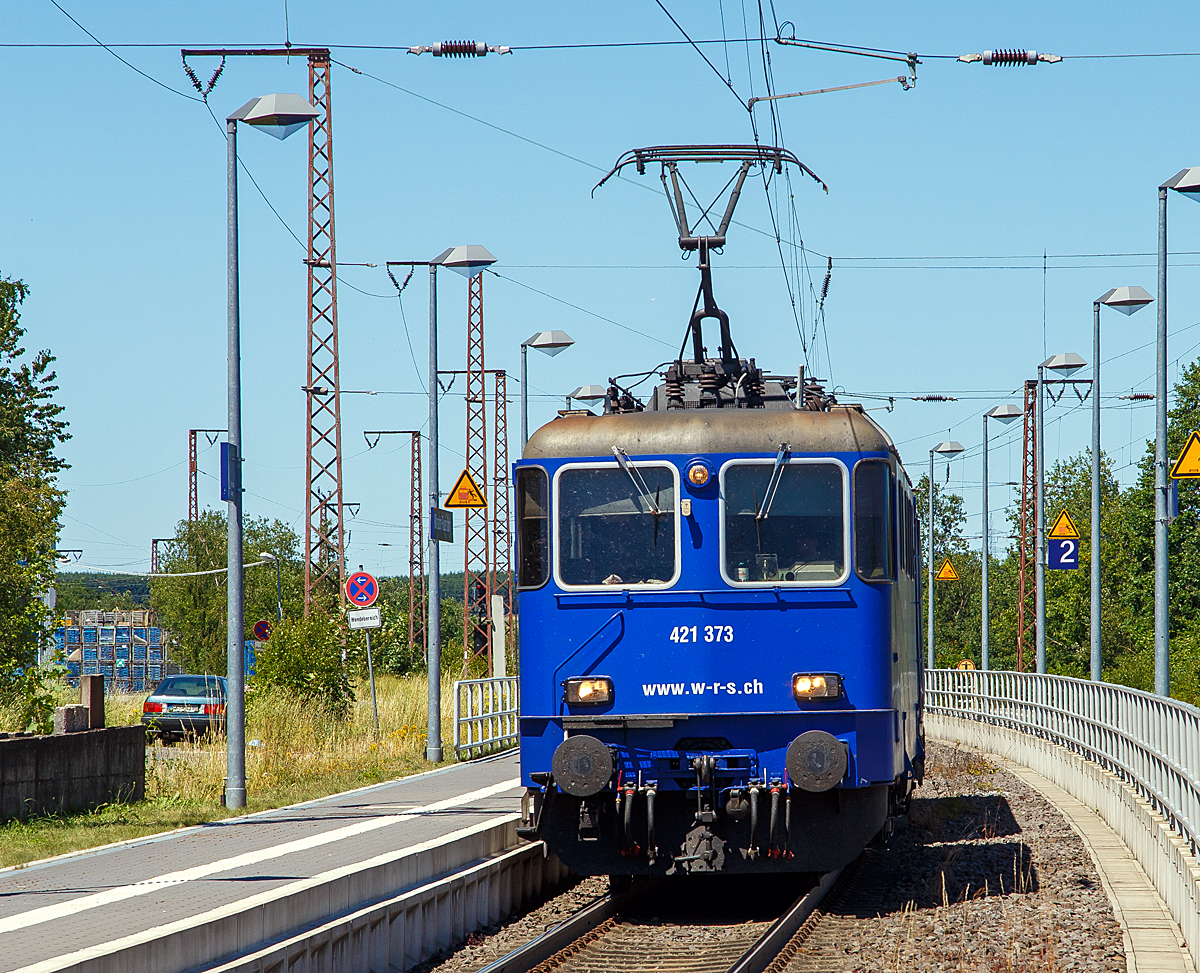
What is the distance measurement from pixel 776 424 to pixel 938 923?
3643 mm

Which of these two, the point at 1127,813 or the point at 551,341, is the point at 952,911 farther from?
the point at 551,341

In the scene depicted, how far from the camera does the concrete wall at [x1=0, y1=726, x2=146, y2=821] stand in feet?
49.9

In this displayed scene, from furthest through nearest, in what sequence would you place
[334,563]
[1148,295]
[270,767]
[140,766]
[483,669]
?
[483,669] → [334,563] → [1148,295] → [270,767] → [140,766]

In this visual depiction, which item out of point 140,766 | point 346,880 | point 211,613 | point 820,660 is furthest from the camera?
point 211,613

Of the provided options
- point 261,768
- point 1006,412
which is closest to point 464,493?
point 261,768

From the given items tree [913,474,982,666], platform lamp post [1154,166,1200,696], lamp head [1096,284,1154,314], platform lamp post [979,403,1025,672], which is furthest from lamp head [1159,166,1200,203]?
tree [913,474,982,666]

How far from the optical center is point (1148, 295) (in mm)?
24750

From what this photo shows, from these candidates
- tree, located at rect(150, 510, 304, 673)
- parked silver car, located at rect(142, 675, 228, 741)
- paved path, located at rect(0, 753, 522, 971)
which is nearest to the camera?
paved path, located at rect(0, 753, 522, 971)

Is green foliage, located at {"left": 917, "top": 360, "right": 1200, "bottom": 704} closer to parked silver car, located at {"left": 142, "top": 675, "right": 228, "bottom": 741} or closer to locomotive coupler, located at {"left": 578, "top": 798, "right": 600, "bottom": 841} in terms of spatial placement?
parked silver car, located at {"left": 142, "top": 675, "right": 228, "bottom": 741}

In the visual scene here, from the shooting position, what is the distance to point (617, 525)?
11180mm

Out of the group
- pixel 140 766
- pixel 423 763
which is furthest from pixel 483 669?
pixel 140 766

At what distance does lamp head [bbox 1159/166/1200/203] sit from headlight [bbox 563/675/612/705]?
1234 centimetres

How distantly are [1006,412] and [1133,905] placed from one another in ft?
84.0

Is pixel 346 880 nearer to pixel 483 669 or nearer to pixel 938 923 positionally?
pixel 938 923
